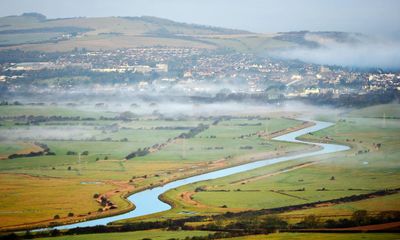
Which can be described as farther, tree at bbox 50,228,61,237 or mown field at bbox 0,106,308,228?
mown field at bbox 0,106,308,228

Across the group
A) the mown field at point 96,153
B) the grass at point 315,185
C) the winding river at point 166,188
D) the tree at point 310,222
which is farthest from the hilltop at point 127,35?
the tree at point 310,222

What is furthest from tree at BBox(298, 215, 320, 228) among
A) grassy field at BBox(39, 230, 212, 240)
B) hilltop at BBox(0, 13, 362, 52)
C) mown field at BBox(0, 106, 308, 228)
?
hilltop at BBox(0, 13, 362, 52)

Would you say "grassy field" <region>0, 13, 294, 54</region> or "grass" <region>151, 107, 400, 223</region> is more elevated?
"grassy field" <region>0, 13, 294, 54</region>

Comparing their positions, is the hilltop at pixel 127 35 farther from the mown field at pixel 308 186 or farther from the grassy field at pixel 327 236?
the grassy field at pixel 327 236

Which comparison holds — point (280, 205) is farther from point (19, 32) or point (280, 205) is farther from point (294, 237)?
point (19, 32)

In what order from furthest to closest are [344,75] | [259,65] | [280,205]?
[259,65]
[344,75]
[280,205]

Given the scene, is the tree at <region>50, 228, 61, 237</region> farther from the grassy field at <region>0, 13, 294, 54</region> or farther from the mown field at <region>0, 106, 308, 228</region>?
the grassy field at <region>0, 13, 294, 54</region>

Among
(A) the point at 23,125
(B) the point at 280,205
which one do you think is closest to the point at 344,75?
(A) the point at 23,125

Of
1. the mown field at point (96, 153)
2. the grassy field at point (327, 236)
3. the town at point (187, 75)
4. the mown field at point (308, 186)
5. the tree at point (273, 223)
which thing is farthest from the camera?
the town at point (187, 75)
